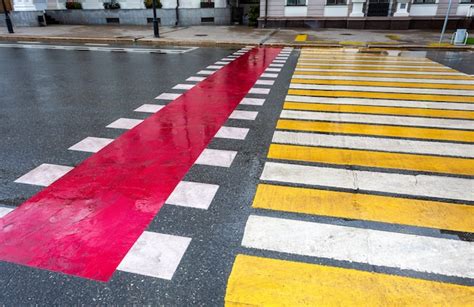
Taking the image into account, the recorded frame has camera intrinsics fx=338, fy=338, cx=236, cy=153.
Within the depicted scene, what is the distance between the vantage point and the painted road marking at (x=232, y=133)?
557 centimetres

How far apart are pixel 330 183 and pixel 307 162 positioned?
636mm

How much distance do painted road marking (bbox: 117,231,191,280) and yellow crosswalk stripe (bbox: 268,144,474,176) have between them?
86.3 inches

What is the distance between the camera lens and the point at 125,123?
20.4 ft

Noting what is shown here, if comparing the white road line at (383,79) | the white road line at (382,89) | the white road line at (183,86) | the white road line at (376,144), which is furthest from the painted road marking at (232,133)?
the white road line at (383,79)

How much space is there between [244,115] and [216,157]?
1988 mm

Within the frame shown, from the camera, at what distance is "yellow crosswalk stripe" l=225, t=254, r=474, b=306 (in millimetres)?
2498

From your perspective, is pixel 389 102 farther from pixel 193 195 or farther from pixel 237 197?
pixel 193 195

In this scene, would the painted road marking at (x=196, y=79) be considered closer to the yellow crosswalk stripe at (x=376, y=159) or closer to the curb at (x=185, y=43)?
the yellow crosswalk stripe at (x=376, y=159)

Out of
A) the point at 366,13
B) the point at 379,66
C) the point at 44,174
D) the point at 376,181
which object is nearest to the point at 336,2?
the point at 366,13

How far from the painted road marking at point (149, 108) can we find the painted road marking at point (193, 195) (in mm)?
3232

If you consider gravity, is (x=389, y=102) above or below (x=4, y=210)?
above

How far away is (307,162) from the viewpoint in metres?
4.68

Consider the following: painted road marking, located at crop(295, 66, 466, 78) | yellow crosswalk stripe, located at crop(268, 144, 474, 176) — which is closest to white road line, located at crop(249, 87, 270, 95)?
painted road marking, located at crop(295, 66, 466, 78)

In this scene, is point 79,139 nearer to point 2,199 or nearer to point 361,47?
point 2,199
